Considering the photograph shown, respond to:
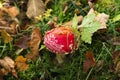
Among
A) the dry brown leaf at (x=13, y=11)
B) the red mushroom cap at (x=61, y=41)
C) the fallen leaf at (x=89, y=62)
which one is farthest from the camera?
the dry brown leaf at (x=13, y=11)

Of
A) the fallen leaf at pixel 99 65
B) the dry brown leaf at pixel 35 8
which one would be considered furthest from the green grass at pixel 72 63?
the dry brown leaf at pixel 35 8

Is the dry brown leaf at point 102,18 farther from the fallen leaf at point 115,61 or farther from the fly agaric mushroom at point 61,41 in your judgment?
the fly agaric mushroom at point 61,41

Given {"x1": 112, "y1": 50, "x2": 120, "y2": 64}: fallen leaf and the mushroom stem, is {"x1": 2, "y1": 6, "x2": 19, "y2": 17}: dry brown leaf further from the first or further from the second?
{"x1": 112, "y1": 50, "x2": 120, "y2": 64}: fallen leaf

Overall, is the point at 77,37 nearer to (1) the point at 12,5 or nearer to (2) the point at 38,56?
(2) the point at 38,56

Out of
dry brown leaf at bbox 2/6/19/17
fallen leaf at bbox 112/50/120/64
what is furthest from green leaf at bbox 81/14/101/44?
dry brown leaf at bbox 2/6/19/17

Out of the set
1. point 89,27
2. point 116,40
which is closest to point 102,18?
point 116,40

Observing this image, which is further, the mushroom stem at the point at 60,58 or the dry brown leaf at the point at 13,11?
the dry brown leaf at the point at 13,11

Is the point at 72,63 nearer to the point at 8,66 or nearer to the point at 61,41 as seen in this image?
the point at 61,41
